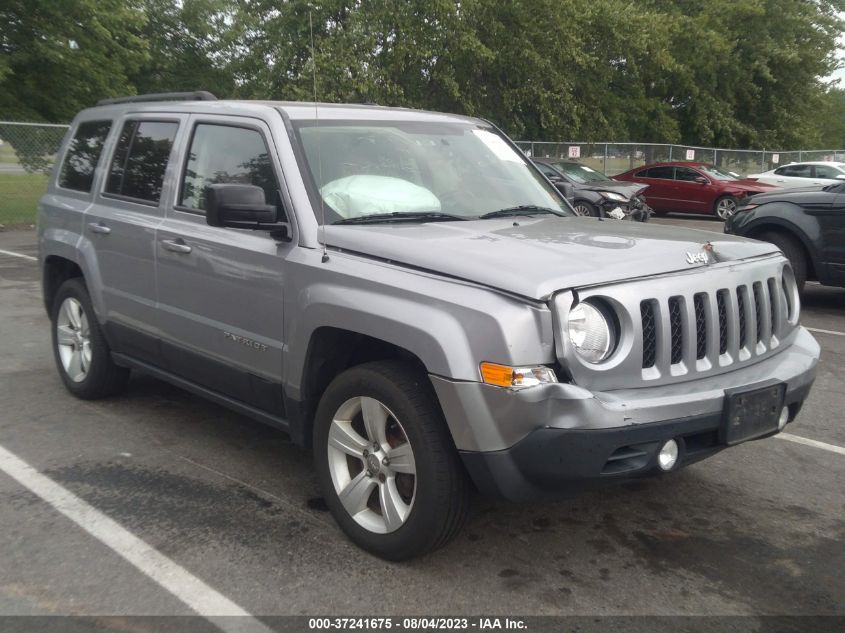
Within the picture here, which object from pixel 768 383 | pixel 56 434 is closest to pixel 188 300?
pixel 56 434

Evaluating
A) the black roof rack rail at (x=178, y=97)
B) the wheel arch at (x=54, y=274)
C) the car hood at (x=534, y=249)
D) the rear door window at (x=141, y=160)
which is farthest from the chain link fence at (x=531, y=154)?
the car hood at (x=534, y=249)

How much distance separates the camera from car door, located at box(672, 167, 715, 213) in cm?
2309

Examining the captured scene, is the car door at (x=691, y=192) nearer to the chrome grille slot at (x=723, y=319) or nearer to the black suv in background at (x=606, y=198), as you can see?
the black suv in background at (x=606, y=198)

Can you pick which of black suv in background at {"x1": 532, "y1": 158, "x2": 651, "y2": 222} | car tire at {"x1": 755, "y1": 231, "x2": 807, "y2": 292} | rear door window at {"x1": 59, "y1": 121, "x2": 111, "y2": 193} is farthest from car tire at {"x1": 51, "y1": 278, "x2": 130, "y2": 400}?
black suv in background at {"x1": 532, "y1": 158, "x2": 651, "y2": 222}

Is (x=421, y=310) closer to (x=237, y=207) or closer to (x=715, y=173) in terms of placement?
(x=237, y=207)

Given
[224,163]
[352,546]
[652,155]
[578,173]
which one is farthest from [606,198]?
[652,155]

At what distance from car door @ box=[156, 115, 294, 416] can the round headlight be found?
139 centimetres

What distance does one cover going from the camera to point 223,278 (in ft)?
14.0

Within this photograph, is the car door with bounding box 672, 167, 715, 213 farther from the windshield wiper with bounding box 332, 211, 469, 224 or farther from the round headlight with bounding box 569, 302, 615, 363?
the round headlight with bounding box 569, 302, 615, 363

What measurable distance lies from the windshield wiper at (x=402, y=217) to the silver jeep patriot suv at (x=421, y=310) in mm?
15

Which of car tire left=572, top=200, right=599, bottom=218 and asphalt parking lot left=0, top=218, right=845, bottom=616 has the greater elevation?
car tire left=572, top=200, right=599, bottom=218

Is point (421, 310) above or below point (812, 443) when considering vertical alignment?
above

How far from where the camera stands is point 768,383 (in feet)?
11.8

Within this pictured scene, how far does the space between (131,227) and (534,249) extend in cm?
250
